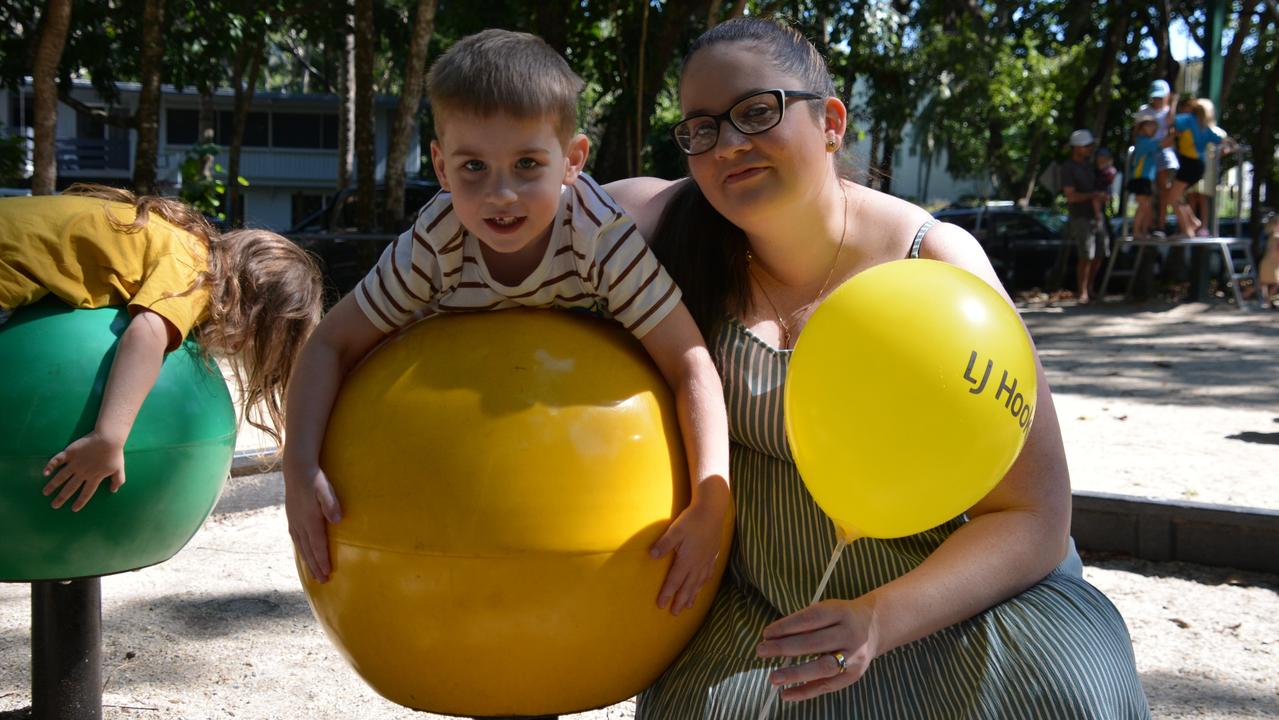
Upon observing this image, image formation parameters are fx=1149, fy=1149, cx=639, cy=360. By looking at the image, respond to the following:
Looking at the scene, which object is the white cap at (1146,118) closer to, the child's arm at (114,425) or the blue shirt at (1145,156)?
the blue shirt at (1145,156)

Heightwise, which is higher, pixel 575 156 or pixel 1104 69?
pixel 1104 69

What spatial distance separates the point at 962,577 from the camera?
2.16 metres

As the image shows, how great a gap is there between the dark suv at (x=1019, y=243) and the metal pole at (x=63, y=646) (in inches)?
674

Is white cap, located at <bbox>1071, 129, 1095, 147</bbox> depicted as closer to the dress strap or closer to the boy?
the dress strap

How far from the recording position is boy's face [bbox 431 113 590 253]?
2.27 metres

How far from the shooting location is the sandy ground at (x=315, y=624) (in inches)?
144

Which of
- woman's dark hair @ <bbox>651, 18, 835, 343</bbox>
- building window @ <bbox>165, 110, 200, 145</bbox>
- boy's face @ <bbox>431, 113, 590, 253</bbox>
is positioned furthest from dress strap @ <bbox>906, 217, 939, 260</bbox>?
building window @ <bbox>165, 110, 200, 145</bbox>

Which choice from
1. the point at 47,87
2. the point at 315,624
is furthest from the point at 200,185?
the point at 315,624

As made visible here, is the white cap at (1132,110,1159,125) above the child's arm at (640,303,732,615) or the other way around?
above

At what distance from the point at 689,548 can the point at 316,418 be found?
31.4 inches

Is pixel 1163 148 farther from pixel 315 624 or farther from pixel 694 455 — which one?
pixel 694 455

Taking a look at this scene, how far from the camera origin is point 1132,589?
4.60 m

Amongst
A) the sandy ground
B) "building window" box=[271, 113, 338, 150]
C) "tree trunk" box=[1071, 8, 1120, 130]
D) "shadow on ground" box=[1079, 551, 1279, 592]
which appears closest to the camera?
the sandy ground

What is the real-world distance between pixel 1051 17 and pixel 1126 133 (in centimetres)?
373
